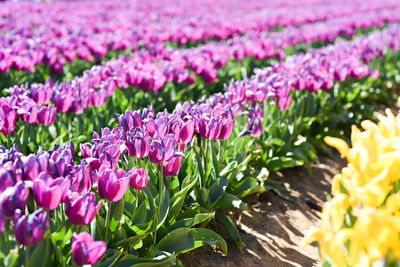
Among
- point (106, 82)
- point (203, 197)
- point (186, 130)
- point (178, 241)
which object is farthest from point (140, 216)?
point (106, 82)

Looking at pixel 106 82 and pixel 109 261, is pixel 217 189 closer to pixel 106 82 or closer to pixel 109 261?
pixel 109 261

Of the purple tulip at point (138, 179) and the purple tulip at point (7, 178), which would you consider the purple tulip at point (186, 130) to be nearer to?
the purple tulip at point (138, 179)

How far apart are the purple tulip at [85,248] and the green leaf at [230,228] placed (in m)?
1.40

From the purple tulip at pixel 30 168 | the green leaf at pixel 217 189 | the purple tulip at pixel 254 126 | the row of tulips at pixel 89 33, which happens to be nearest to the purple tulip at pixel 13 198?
the purple tulip at pixel 30 168

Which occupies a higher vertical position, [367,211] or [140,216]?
[367,211]

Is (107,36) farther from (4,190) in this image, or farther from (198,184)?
(4,190)

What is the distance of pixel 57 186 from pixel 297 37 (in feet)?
23.9

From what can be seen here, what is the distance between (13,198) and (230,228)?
163 centimetres

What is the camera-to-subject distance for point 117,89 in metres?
4.54

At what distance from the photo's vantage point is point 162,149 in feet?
6.89

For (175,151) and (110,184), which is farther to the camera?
(175,151)

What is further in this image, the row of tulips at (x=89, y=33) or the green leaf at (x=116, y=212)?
the row of tulips at (x=89, y=33)

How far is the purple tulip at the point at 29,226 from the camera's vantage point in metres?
1.55

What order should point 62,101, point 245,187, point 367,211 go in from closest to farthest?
point 367,211
point 245,187
point 62,101
